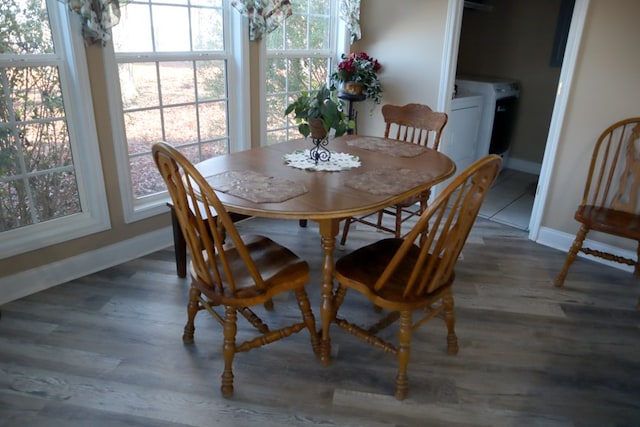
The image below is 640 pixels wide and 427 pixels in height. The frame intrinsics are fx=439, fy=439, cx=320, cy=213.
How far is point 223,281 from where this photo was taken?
168 centimetres

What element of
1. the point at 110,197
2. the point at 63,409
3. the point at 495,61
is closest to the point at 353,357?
the point at 63,409

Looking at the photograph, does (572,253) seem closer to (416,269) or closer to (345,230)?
(345,230)

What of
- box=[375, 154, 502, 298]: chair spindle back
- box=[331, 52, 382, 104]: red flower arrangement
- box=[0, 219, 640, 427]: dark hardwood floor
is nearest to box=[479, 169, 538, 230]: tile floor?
box=[0, 219, 640, 427]: dark hardwood floor

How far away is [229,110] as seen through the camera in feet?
10.1

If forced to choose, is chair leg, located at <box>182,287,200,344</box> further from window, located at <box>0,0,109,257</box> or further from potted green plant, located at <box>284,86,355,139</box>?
window, located at <box>0,0,109,257</box>

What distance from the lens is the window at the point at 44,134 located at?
2.12m

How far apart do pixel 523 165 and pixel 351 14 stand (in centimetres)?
253

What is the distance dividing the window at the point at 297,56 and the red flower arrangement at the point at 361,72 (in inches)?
6.4

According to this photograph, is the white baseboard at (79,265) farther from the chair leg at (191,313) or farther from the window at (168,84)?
the chair leg at (191,313)

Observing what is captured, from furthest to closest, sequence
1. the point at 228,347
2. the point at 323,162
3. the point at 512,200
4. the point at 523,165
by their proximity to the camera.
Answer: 1. the point at 523,165
2. the point at 512,200
3. the point at 323,162
4. the point at 228,347

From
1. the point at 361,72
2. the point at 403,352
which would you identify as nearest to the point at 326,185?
the point at 403,352

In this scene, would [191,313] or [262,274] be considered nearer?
[262,274]

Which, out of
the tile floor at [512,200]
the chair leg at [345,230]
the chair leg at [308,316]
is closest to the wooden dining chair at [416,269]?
the chair leg at [308,316]

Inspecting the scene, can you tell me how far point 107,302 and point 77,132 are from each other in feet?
3.03
